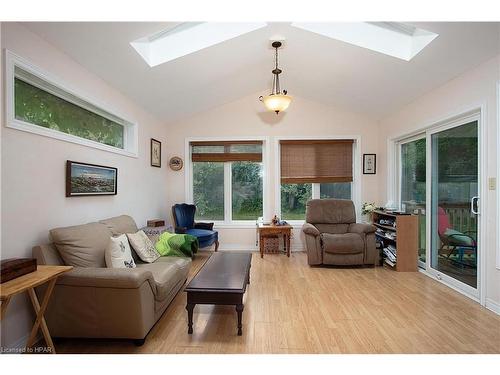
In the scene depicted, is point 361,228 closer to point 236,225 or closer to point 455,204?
point 455,204

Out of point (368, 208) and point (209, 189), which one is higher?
point (209, 189)

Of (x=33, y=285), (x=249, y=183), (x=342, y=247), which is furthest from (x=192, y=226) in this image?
(x=33, y=285)

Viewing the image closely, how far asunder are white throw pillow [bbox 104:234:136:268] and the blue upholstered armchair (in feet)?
5.39

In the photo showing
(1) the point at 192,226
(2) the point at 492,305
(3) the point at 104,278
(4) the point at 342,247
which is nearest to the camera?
(3) the point at 104,278

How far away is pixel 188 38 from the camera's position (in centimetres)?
295

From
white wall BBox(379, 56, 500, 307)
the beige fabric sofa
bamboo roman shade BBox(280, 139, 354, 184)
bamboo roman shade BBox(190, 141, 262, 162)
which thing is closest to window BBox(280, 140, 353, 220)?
bamboo roman shade BBox(280, 139, 354, 184)

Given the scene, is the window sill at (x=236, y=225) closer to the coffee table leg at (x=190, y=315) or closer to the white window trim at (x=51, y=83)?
the white window trim at (x=51, y=83)

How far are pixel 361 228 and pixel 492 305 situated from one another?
1706 mm

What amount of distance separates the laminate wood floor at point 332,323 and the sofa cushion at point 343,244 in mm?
542

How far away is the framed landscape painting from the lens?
2.36 metres

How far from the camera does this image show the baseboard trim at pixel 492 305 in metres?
2.42

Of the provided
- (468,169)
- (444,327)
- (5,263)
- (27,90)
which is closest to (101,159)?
(27,90)

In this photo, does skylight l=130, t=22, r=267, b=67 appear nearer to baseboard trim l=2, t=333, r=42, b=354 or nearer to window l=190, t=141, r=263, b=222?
window l=190, t=141, r=263, b=222
